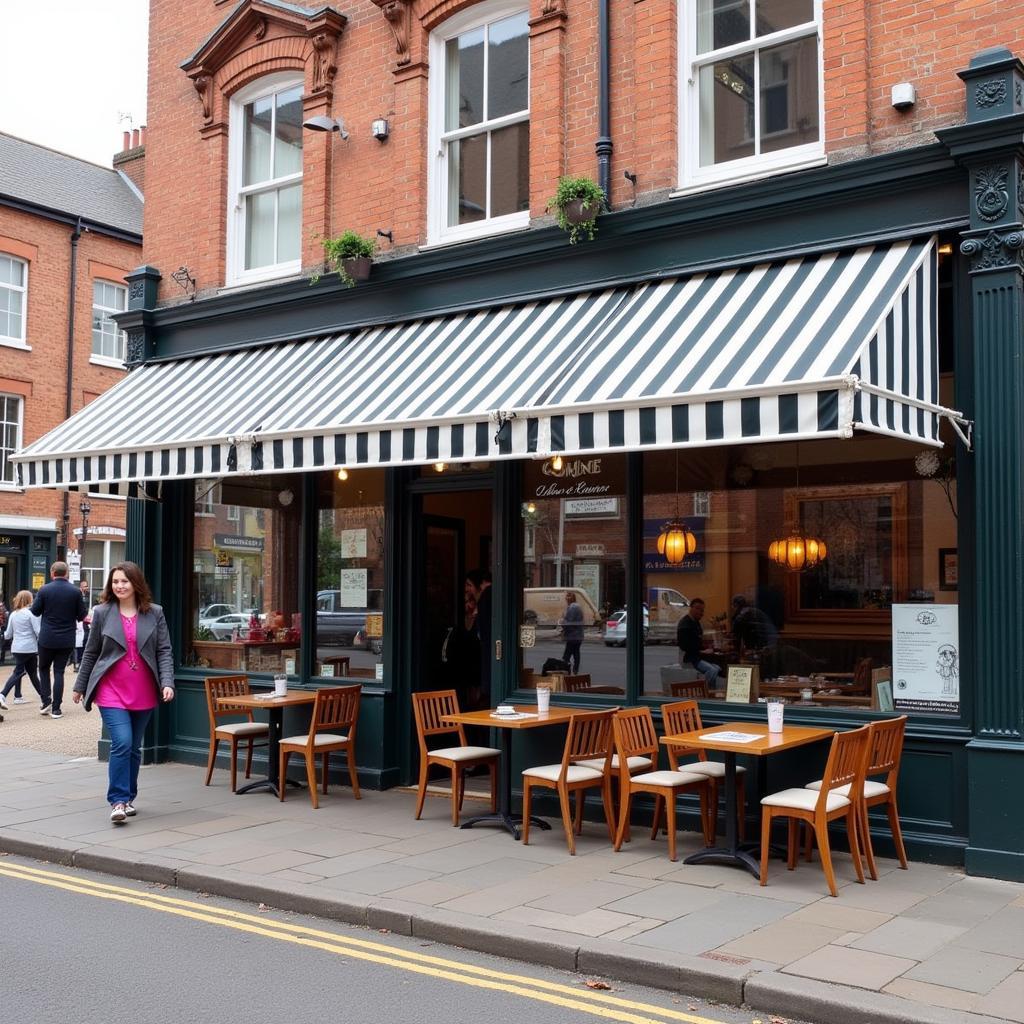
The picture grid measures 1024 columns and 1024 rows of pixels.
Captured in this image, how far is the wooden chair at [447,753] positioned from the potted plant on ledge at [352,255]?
156 inches

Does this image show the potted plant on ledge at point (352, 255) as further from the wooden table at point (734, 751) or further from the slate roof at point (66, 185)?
the slate roof at point (66, 185)

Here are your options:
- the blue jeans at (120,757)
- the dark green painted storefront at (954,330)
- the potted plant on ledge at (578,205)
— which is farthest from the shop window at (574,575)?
the blue jeans at (120,757)

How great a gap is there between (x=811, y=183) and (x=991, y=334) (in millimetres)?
1737

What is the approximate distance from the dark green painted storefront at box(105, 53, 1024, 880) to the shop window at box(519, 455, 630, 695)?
147 mm

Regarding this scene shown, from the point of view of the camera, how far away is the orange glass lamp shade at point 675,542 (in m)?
9.02

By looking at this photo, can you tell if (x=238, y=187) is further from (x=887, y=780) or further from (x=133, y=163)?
(x=133, y=163)

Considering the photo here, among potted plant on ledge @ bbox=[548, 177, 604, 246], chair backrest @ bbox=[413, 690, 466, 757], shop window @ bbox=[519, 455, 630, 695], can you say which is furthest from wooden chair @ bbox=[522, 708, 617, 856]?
potted plant on ledge @ bbox=[548, 177, 604, 246]

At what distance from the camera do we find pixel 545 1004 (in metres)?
5.21

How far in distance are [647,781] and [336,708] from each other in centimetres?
333

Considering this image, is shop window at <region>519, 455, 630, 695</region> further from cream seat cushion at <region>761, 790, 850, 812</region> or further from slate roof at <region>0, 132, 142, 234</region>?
slate roof at <region>0, 132, 142, 234</region>

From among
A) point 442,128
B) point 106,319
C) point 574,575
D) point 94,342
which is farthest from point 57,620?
point 106,319

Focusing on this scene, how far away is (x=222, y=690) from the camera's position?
10852 mm

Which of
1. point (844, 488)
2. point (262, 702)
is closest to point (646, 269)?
point (844, 488)

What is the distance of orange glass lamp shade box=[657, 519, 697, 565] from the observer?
9.02m
